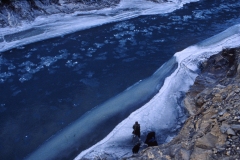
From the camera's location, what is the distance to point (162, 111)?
10.0 m

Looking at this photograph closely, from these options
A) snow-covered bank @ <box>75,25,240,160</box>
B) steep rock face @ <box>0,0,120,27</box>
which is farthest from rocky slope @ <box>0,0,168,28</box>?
snow-covered bank @ <box>75,25,240,160</box>

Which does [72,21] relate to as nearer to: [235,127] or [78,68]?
[78,68]

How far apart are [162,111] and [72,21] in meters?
9.57

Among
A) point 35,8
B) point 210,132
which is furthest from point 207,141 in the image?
point 35,8

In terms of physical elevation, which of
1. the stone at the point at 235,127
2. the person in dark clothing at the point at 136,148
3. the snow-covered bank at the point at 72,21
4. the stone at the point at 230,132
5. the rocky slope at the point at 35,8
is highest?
the rocky slope at the point at 35,8

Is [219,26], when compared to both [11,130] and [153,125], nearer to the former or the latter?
[153,125]

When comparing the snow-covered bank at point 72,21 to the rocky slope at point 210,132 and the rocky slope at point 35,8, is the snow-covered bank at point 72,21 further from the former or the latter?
the rocky slope at point 210,132

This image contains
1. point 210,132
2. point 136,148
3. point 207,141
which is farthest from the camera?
point 136,148

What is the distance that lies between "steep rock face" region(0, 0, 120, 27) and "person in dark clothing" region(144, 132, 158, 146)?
36.7 feet

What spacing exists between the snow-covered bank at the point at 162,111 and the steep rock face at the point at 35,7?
8.02 metres

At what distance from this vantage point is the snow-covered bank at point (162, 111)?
8500 millimetres

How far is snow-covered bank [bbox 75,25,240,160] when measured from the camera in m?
8.50

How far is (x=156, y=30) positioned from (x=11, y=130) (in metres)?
10.3

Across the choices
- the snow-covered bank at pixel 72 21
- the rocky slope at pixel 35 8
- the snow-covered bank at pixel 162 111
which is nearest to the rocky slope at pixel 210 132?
the snow-covered bank at pixel 162 111
